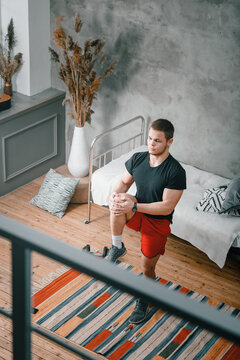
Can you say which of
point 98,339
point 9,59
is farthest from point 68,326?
point 9,59

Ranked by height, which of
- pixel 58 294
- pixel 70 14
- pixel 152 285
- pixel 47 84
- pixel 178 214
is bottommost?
pixel 58 294

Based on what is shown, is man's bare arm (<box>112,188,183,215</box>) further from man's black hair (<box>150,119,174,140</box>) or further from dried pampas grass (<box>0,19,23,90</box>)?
dried pampas grass (<box>0,19,23,90</box>)

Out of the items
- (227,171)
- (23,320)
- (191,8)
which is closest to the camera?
(23,320)

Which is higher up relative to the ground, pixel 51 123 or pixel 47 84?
pixel 47 84

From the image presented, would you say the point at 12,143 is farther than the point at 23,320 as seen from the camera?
Yes

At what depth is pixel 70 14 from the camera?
512 cm

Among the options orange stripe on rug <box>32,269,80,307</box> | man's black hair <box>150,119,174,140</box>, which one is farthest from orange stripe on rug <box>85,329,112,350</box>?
man's black hair <box>150,119,174,140</box>

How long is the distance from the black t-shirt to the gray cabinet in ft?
6.59

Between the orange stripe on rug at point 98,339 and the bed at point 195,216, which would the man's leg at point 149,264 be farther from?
the bed at point 195,216

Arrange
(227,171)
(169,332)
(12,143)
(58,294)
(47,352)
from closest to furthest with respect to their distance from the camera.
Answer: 1. (47,352)
2. (169,332)
3. (58,294)
4. (227,171)
5. (12,143)

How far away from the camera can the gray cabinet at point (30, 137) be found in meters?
4.97

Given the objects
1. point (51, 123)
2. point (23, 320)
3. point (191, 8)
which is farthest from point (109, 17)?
point (23, 320)

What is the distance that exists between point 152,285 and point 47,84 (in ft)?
16.3

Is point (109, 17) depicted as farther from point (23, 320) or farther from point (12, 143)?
point (23, 320)
